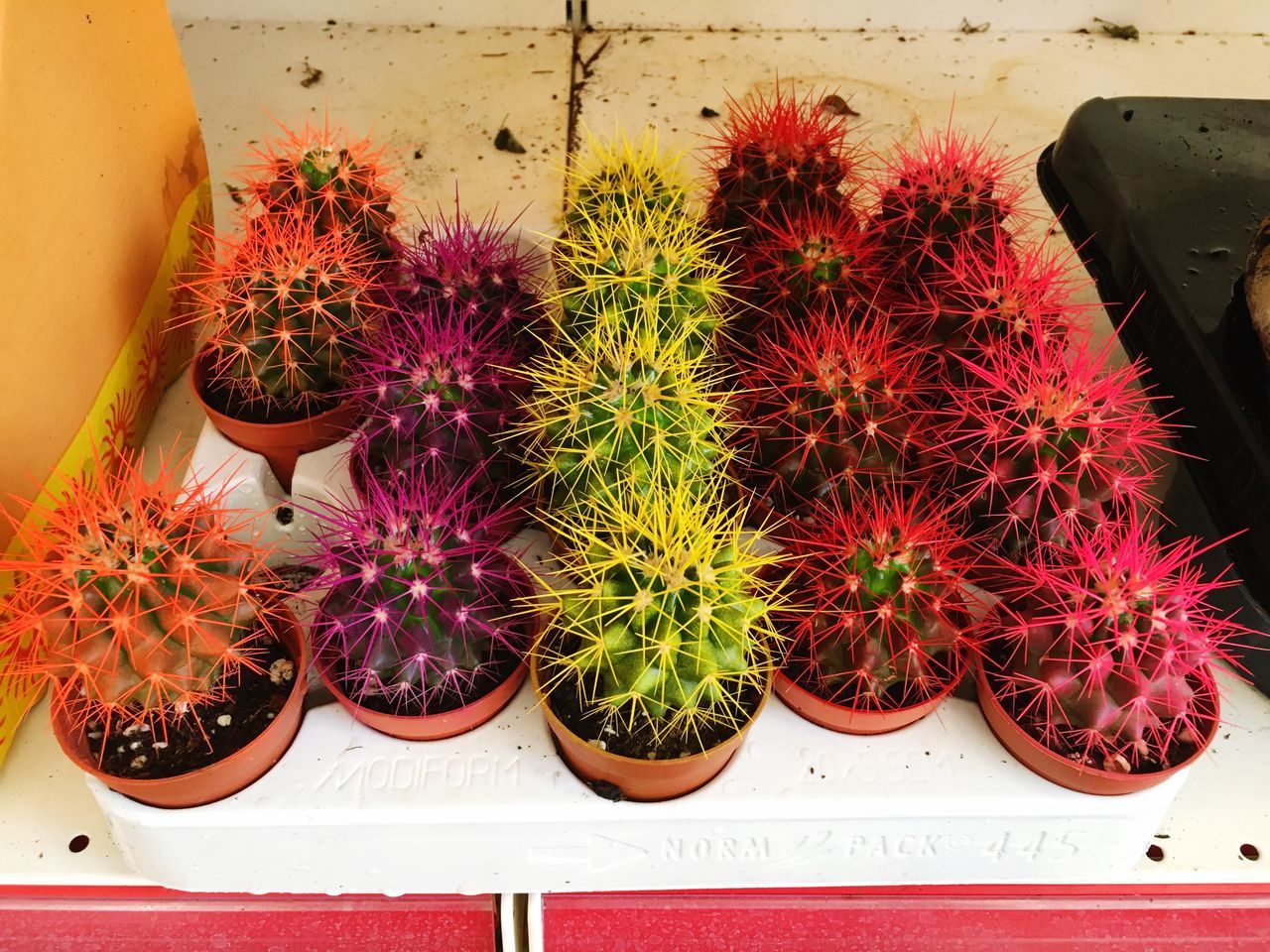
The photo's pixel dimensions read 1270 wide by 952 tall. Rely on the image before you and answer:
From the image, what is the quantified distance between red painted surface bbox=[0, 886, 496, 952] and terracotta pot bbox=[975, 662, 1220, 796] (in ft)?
1.31

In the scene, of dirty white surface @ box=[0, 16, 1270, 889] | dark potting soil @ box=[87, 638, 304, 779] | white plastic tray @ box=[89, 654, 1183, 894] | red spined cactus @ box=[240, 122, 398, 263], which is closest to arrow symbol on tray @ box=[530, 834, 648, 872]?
white plastic tray @ box=[89, 654, 1183, 894]

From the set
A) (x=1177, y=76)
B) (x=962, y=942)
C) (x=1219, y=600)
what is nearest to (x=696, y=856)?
(x=962, y=942)

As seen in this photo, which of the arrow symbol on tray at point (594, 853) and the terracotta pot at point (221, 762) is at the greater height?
the terracotta pot at point (221, 762)

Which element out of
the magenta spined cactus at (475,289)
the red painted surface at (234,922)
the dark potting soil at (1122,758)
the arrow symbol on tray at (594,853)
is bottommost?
the red painted surface at (234,922)

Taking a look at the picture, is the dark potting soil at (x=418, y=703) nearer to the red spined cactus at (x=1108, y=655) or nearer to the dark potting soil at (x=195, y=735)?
the dark potting soil at (x=195, y=735)

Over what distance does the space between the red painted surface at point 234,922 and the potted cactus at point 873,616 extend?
31 centimetres

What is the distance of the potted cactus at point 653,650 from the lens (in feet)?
1.80

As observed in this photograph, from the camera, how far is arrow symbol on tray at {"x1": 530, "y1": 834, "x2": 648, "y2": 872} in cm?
70

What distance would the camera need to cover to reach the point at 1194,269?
2.84 ft

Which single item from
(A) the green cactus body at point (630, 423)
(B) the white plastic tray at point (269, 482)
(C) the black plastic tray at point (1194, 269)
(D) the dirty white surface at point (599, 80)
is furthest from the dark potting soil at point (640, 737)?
(D) the dirty white surface at point (599, 80)

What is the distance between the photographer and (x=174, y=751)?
2.15ft

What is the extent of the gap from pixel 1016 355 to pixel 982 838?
0.34 metres

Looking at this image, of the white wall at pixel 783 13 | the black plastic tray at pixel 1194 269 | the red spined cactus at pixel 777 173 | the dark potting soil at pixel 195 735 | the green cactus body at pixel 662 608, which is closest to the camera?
the green cactus body at pixel 662 608

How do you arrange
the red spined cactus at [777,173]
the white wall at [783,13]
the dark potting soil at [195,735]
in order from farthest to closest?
the white wall at [783,13], the red spined cactus at [777,173], the dark potting soil at [195,735]
